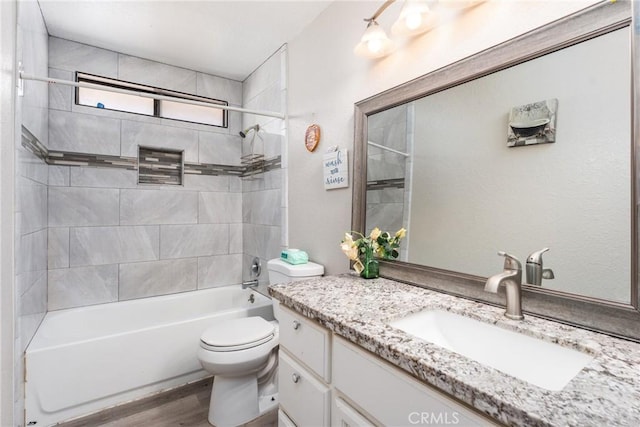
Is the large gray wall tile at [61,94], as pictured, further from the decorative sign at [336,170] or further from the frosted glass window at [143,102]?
the decorative sign at [336,170]

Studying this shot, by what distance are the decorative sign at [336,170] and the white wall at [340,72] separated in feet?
0.17

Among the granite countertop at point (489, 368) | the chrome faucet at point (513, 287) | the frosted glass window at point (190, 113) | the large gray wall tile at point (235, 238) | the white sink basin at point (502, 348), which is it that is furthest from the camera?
the large gray wall tile at point (235, 238)

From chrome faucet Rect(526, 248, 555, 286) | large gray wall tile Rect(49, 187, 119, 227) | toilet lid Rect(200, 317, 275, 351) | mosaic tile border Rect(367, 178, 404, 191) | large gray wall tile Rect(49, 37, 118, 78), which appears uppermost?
→ large gray wall tile Rect(49, 37, 118, 78)

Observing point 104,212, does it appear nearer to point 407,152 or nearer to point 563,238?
point 407,152

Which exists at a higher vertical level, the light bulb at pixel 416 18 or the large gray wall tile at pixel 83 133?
the light bulb at pixel 416 18

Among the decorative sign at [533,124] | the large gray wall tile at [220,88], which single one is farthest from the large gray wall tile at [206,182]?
the decorative sign at [533,124]

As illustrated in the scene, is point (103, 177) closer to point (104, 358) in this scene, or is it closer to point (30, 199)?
point (30, 199)

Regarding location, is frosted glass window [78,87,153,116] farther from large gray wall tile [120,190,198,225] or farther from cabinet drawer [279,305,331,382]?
cabinet drawer [279,305,331,382]

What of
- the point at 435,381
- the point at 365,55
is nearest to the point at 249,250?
the point at 365,55

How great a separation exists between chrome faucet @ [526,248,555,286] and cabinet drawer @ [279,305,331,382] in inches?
26.7

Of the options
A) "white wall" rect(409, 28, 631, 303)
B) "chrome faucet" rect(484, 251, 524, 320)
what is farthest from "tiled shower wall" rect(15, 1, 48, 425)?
"chrome faucet" rect(484, 251, 524, 320)

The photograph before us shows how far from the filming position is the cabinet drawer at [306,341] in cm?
99

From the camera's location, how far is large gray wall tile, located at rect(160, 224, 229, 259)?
274 cm

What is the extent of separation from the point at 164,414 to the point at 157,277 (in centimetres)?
119
